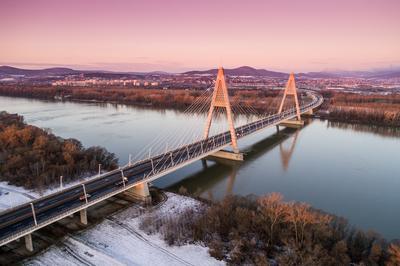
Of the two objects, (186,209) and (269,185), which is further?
(269,185)

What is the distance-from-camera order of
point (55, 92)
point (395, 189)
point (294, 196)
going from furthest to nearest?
point (55, 92) < point (395, 189) < point (294, 196)

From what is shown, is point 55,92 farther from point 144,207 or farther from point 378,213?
point 378,213

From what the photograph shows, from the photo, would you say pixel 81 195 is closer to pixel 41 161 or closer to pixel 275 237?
pixel 41 161

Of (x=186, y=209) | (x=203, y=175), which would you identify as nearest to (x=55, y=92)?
(x=203, y=175)

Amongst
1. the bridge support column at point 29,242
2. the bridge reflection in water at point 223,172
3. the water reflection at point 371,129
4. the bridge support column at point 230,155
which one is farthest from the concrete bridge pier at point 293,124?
the bridge support column at point 29,242

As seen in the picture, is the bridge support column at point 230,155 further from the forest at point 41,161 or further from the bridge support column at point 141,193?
the bridge support column at point 141,193
